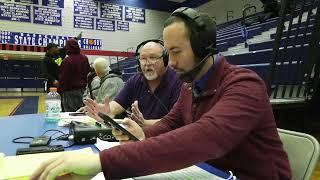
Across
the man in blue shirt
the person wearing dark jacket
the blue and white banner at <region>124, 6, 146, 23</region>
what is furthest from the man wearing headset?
the blue and white banner at <region>124, 6, 146, 23</region>

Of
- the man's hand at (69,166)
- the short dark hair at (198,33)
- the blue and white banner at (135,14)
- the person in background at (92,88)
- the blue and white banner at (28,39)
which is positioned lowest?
the person in background at (92,88)

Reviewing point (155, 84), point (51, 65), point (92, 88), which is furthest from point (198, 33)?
point (51, 65)

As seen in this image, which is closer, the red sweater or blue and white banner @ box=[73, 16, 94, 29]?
the red sweater

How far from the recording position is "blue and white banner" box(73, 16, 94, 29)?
1270 centimetres

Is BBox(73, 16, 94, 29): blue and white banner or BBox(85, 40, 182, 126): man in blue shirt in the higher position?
BBox(73, 16, 94, 29): blue and white banner

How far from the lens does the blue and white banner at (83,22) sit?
12703mm

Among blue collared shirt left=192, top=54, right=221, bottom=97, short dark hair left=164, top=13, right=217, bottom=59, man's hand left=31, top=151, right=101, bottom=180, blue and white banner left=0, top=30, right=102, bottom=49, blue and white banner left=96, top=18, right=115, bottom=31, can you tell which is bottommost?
man's hand left=31, top=151, right=101, bottom=180

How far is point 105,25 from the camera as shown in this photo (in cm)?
1330

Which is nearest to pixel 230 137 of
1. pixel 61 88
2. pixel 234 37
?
pixel 61 88

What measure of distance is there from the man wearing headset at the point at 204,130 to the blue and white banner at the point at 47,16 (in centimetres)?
1202

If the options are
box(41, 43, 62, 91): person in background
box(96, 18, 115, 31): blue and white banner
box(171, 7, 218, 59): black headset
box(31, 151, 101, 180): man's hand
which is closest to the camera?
box(31, 151, 101, 180): man's hand

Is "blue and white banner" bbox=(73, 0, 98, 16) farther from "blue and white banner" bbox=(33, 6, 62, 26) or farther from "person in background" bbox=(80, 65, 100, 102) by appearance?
"person in background" bbox=(80, 65, 100, 102)

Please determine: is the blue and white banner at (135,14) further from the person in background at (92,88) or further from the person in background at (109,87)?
the person in background at (109,87)

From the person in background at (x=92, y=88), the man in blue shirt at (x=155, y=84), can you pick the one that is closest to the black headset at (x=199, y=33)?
the man in blue shirt at (x=155, y=84)
